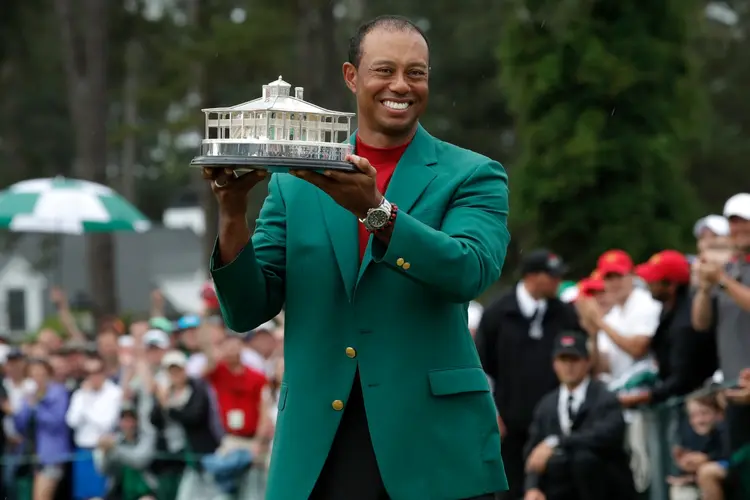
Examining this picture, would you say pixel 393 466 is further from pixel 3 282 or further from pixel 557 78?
pixel 3 282

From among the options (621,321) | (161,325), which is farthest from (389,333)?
(161,325)

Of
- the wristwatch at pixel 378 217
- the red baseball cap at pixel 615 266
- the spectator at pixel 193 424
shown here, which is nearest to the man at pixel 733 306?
the red baseball cap at pixel 615 266

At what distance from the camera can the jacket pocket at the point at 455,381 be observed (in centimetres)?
418

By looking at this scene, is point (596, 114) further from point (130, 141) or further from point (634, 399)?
point (130, 141)

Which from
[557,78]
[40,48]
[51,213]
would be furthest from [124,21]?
[51,213]

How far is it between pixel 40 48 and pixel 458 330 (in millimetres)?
46285

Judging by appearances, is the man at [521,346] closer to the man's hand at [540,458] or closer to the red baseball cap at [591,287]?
the red baseball cap at [591,287]

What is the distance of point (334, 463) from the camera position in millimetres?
4219

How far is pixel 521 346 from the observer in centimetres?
1062

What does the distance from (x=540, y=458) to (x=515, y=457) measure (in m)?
1.04

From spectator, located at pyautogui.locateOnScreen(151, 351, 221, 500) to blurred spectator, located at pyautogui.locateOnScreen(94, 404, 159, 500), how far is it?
445 mm

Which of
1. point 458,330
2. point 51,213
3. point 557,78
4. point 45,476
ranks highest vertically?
point 557,78

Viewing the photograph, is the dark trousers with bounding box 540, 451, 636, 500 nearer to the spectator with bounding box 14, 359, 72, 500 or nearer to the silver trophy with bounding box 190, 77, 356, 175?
the spectator with bounding box 14, 359, 72, 500

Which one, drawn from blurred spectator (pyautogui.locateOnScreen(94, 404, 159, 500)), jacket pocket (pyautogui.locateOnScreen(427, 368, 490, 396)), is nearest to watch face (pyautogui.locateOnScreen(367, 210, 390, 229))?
jacket pocket (pyautogui.locateOnScreen(427, 368, 490, 396))
